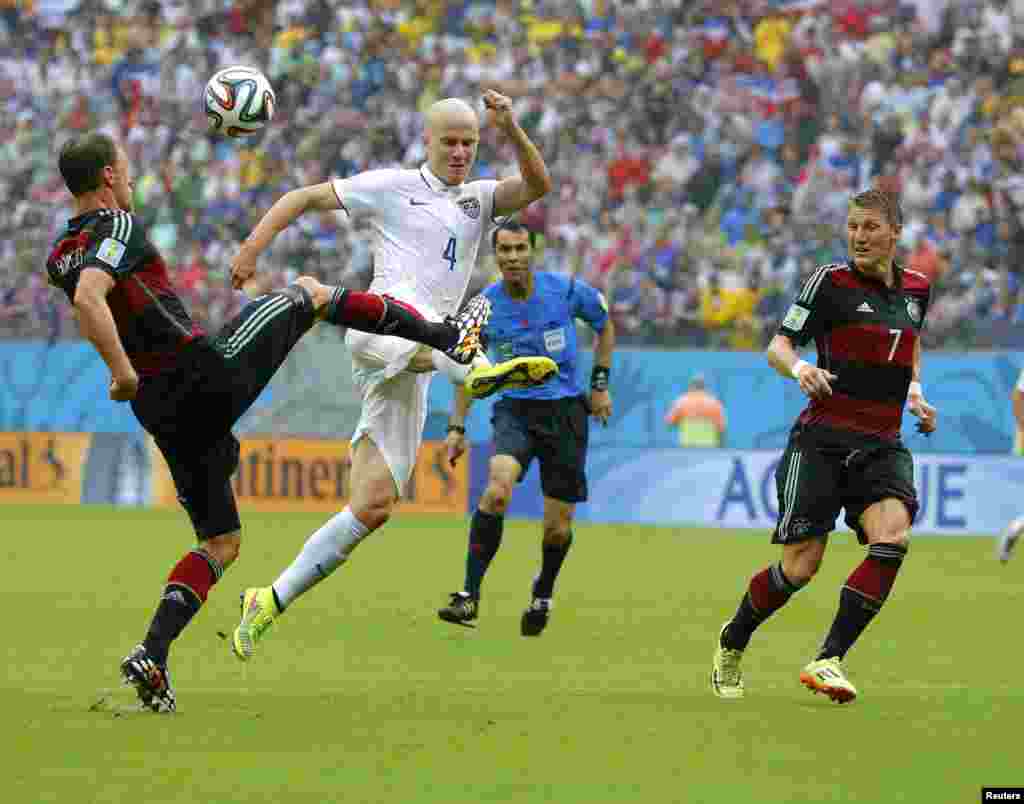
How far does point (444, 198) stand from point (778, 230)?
15.0 m

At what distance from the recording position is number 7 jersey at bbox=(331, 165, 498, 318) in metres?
9.53

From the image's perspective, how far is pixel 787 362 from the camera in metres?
8.34

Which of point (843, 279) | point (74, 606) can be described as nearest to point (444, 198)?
point (843, 279)

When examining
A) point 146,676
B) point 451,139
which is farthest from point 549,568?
point 146,676

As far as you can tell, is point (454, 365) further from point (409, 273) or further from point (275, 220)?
point (275, 220)

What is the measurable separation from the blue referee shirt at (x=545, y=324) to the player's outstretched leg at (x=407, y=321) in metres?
3.02

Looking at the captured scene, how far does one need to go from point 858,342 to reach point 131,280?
10.5 ft

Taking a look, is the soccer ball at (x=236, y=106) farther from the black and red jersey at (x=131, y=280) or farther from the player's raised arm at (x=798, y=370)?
the player's raised arm at (x=798, y=370)

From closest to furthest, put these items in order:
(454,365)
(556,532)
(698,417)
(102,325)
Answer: (102,325), (454,365), (556,532), (698,417)

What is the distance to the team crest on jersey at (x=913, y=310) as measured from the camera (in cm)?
863

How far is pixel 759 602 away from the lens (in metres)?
8.53

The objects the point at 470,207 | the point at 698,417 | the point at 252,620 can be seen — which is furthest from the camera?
the point at 698,417

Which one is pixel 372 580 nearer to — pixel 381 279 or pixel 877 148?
pixel 381 279

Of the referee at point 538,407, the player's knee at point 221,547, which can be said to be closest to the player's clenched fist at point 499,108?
the player's knee at point 221,547
